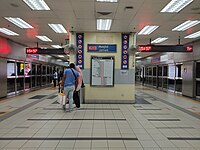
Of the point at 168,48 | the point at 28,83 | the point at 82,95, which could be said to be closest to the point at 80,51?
the point at 82,95

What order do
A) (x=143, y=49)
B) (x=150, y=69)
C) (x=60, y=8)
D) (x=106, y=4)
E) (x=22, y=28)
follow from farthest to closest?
(x=150, y=69) < (x=143, y=49) < (x=22, y=28) < (x=60, y=8) < (x=106, y=4)

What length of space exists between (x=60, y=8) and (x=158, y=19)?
125 inches

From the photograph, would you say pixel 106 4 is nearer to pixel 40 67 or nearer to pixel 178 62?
pixel 178 62

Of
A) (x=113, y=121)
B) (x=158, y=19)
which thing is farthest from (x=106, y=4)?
(x=113, y=121)

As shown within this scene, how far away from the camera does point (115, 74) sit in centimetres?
777

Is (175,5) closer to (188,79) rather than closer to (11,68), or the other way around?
(188,79)

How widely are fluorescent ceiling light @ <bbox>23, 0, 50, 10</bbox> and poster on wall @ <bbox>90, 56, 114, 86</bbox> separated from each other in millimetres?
3074

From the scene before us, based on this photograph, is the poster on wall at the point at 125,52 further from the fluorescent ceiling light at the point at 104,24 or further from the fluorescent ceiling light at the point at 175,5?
the fluorescent ceiling light at the point at 175,5

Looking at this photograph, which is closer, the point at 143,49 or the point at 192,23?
the point at 192,23

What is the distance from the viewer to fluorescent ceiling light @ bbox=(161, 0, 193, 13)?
460 cm

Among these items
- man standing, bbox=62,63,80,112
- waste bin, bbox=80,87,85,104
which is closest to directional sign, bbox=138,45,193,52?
waste bin, bbox=80,87,85,104

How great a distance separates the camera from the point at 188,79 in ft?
32.8

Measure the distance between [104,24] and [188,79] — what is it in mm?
6028

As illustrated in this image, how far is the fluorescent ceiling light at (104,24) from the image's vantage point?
6.27 meters
